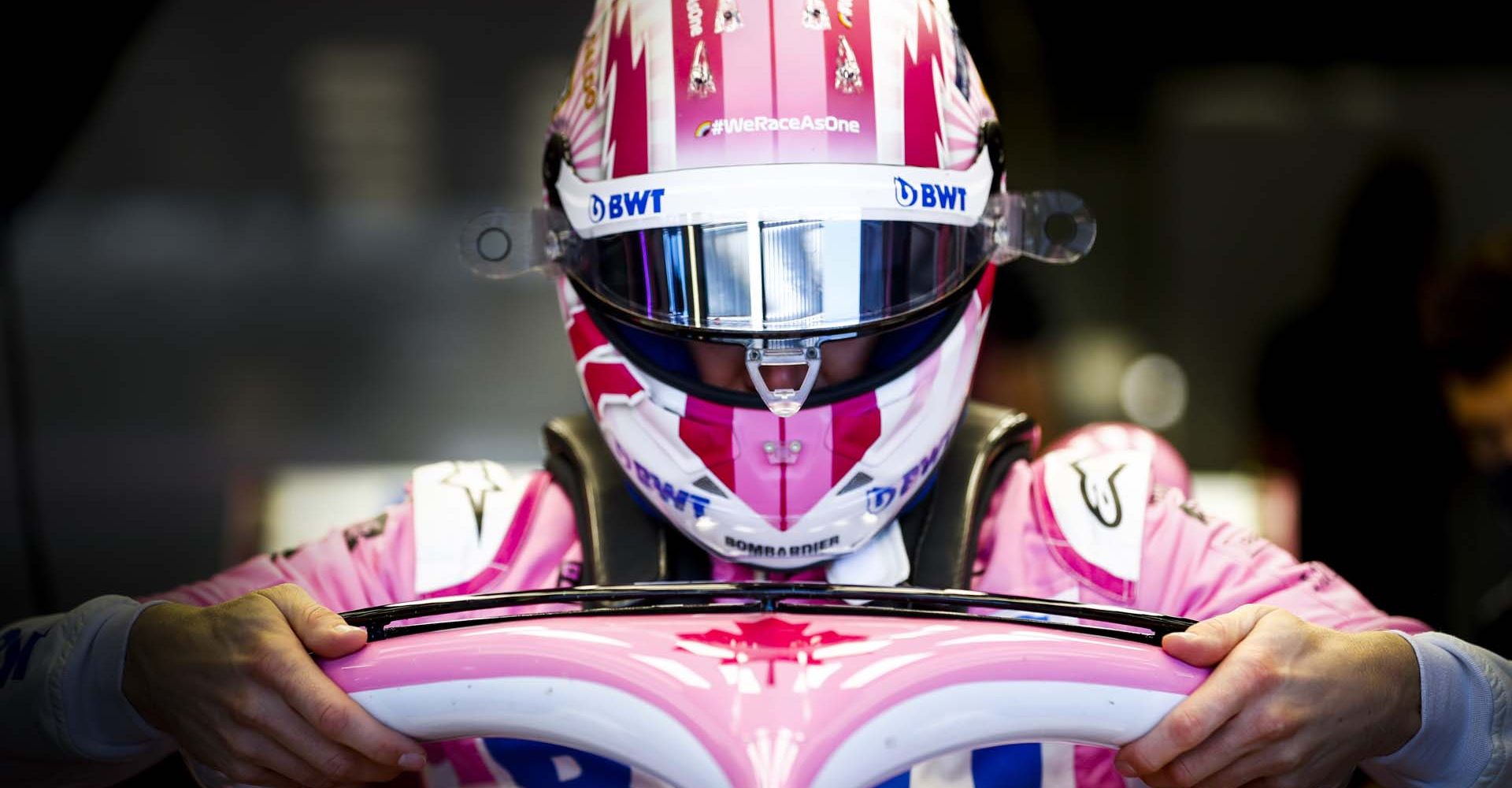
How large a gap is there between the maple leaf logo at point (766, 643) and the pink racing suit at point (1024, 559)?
0.73 ft

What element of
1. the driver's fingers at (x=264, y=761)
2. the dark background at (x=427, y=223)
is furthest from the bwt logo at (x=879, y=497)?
the dark background at (x=427, y=223)

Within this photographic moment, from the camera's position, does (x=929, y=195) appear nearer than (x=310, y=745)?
No

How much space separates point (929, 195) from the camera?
2.94 feet

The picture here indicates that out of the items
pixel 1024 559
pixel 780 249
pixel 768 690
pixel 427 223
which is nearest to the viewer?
pixel 768 690

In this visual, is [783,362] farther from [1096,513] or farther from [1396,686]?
[1396,686]

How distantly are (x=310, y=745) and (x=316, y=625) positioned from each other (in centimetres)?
6

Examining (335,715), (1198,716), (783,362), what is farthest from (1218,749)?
Answer: (335,715)

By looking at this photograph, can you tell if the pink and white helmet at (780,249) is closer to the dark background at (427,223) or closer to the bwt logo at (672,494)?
the bwt logo at (672,494)

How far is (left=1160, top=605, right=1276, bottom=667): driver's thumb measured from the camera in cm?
67

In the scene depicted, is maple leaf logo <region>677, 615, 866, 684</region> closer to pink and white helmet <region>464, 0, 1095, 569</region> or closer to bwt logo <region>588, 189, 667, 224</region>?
pink and white helmet <region>464, 0, 1095, 569</region>

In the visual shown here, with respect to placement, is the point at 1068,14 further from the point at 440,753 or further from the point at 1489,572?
the point at 440,753

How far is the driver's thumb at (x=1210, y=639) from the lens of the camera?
2.19 feet

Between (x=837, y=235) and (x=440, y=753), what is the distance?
1.48 feet

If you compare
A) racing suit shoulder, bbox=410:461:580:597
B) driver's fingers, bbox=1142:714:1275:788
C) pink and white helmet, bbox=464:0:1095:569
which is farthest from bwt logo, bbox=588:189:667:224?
driver's fingers, bbox=1142:714:1275:788
